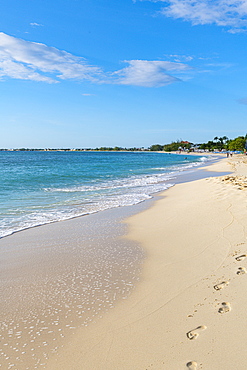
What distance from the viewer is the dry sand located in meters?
3.02

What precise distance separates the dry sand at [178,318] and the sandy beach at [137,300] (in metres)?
0.01

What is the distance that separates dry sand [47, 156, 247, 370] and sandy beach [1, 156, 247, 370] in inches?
0.5

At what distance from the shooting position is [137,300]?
14.3 feet

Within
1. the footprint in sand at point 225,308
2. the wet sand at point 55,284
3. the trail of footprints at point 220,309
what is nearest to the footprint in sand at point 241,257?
the trail of footprints at point 220,309

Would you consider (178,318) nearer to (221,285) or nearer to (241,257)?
(221,285)

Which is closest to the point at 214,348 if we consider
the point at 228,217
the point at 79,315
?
the point at 79,315

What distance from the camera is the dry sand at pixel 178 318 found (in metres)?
3.02

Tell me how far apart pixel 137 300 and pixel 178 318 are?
0.81 m

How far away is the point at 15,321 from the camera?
387 cm

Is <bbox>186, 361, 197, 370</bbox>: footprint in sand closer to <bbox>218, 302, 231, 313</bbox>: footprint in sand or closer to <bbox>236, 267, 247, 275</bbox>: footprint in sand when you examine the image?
<bbox>218, 302, 231, 313</bbox>: footprint in sand

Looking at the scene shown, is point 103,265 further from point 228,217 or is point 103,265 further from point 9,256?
point 228,217

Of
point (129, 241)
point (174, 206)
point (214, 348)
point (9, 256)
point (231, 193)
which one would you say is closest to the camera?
point (214, 348)

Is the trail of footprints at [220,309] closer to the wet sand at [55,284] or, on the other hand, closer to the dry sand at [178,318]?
the dry sand at [178,318]

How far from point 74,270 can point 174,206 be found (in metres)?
7.12
